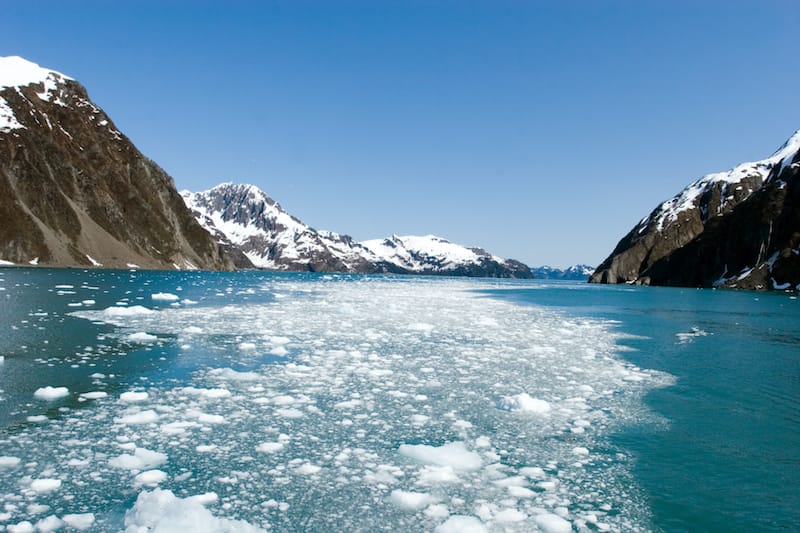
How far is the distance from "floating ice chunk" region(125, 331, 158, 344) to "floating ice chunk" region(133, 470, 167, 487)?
12254mm

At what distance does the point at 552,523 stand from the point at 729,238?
157 meters

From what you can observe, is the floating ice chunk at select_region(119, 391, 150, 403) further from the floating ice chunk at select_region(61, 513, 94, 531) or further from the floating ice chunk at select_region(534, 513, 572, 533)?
the floating ice chunk at select_region(534, 513, 572, 533)

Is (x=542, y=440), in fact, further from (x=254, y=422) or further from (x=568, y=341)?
(x=568, y=341)

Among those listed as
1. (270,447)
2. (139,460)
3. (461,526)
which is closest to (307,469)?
(270,447)

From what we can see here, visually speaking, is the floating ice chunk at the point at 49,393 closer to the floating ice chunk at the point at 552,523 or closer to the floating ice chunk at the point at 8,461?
the floating ice chunk at the point at 8,461

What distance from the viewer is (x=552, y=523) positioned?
6023 mm

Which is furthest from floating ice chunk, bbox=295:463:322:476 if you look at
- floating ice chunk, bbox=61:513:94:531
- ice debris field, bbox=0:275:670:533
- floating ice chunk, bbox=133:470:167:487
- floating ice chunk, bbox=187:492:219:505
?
floating ice chunk, bbox=61:513:94:531

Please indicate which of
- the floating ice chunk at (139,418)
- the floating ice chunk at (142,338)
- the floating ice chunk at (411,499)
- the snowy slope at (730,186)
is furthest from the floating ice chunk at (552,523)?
the snowy slope at (730,186)

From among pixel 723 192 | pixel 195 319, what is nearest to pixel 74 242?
pixel 195 319

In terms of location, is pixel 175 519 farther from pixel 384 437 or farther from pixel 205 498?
pixel 384 437

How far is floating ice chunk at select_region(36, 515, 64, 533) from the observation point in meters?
5.48

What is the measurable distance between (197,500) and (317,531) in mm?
1683

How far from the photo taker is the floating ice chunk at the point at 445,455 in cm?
783

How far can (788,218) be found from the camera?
385 feet
